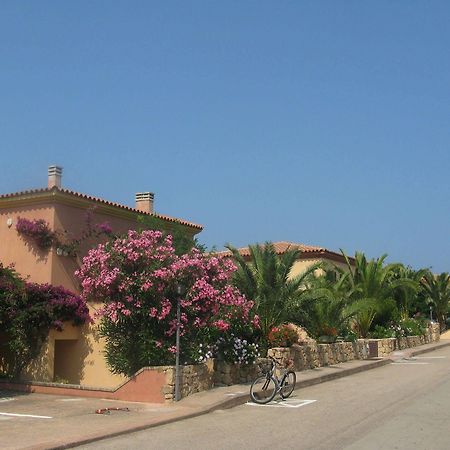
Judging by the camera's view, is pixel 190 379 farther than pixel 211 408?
Yes

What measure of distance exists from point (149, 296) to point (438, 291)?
132 ft

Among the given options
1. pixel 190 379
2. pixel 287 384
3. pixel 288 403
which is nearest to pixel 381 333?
pixel 287 384

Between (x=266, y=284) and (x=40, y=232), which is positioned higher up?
(x=40, y=232)

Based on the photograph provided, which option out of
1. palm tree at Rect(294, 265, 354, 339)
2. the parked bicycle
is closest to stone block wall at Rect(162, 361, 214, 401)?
the parked bicycle

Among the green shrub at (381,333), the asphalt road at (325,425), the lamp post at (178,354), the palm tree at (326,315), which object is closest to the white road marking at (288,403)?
the asphalt road at (325,425)

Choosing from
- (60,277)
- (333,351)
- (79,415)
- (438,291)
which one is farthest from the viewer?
(438,291)

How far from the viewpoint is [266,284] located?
1967 centimetres

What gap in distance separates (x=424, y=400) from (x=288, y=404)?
325 centimetres

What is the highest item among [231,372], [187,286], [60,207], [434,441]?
[60,207]

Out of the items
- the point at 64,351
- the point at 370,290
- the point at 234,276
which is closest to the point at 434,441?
the point at 234,276

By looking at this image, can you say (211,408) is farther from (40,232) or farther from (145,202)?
(145,202)

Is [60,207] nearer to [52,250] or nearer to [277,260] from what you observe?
[52,250]

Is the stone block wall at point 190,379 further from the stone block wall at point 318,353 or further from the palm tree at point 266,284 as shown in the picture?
the palm tree at point 266,284

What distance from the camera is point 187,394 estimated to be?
14.9 metres
